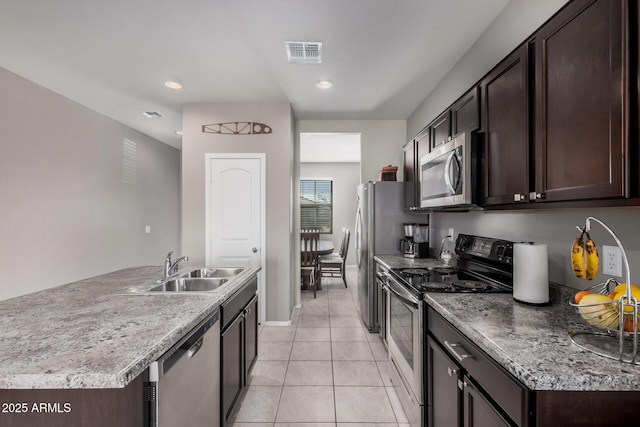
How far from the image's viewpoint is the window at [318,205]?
7.37m

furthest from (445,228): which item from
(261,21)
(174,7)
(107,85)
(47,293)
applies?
(107,85)

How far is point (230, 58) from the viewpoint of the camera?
257cm

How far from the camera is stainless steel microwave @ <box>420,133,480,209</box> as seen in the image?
1759 millimetres

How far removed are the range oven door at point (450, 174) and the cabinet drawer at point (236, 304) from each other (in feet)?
5.03

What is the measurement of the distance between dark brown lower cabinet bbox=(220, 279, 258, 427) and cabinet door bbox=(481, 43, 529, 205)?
164cm

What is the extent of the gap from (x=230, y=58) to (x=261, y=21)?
2.14ft

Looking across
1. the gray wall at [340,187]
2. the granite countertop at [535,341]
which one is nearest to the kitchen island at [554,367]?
the granite countertop at [535,341]

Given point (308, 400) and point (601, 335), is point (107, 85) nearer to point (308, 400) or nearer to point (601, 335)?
point (308, 400)

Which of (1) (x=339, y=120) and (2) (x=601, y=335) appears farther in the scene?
(1) (x=339, y=120)

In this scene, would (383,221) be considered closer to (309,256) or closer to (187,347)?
(309,256)

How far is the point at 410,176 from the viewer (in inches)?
125

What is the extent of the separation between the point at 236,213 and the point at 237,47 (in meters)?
1.90

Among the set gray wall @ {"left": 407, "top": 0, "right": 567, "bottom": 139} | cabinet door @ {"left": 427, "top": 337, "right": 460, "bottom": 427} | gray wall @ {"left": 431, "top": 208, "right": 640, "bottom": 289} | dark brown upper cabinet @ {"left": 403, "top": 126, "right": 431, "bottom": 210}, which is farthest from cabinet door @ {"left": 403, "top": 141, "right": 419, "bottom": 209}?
cabinet door @ {"left": 427, "top": 337, "right": 460, "bottom": 427}

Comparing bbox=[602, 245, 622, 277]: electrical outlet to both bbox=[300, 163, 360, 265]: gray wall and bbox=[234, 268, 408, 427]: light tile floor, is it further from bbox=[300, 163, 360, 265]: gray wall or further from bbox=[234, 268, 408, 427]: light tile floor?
bbox=[300, 163, 360, 265]: gray wall
